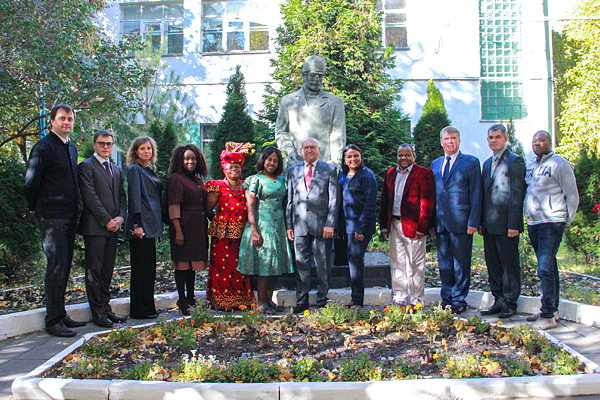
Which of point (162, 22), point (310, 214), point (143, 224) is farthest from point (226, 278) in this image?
point (162, 22)

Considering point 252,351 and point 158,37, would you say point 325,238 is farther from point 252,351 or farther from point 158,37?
point 158,37

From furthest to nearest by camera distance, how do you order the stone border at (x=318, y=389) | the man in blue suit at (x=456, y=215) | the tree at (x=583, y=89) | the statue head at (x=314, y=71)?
1. the tree at (x=583, y=89)
2. the statue head at (x=314, y=71)
3. the man in blue suit at (x=456, y=215)
4. the stone border at (x=318, y=389)

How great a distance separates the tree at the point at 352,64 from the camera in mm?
12039

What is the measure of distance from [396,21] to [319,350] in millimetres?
16393

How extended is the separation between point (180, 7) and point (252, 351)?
1796 cm

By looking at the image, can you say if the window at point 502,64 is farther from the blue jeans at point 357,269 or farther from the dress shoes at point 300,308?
the dress shoes at point 300,308

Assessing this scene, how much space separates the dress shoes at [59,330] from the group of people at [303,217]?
0.55ft

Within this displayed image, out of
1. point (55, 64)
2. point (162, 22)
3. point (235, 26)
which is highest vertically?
point (162, 22)

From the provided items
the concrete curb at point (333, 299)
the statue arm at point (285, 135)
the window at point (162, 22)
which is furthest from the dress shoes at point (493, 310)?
the window at point (162, 22)

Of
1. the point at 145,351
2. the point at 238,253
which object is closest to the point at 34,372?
the point at 145,351

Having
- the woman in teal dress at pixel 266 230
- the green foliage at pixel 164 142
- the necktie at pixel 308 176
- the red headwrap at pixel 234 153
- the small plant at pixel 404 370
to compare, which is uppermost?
the green foliage at pixel 164 142

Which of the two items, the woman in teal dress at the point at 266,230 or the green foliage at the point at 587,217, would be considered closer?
the woman in teal dress at the point at 266,230

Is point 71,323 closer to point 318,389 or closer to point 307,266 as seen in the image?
point 307,266

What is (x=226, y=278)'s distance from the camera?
18.9ft
